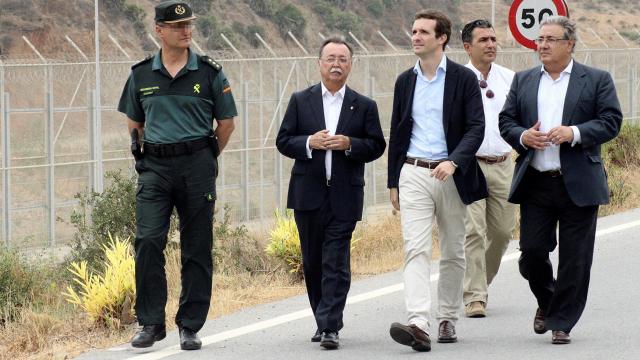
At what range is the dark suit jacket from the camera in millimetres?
9031

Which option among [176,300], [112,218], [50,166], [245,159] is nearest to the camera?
[176,300]

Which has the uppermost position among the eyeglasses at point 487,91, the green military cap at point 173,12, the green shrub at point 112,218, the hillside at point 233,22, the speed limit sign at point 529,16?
the hillside at point 233,22

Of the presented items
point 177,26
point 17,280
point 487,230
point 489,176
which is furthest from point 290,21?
point 177,26

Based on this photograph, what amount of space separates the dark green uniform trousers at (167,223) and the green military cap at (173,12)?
0.78 m

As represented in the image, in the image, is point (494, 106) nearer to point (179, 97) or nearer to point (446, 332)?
point (446, 332)

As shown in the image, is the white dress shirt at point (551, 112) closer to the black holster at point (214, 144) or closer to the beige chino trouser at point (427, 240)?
the beige chino trouser at point (427, 240)

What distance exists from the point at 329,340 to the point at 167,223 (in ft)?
3.90

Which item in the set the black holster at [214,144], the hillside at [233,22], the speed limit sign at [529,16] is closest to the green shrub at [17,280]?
the black holster at [214,144]

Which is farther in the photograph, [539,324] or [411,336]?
[539,324]

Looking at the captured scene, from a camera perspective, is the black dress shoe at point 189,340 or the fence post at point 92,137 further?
the fence post at point 92,137

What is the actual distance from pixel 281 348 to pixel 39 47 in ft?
114

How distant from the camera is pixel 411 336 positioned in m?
8.52

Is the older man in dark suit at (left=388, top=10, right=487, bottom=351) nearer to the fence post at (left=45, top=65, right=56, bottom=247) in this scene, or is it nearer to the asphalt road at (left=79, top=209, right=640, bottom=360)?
the asphalt road at (left=79, top=209, right=640, bottom=360)

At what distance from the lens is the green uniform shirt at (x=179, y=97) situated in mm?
8844
